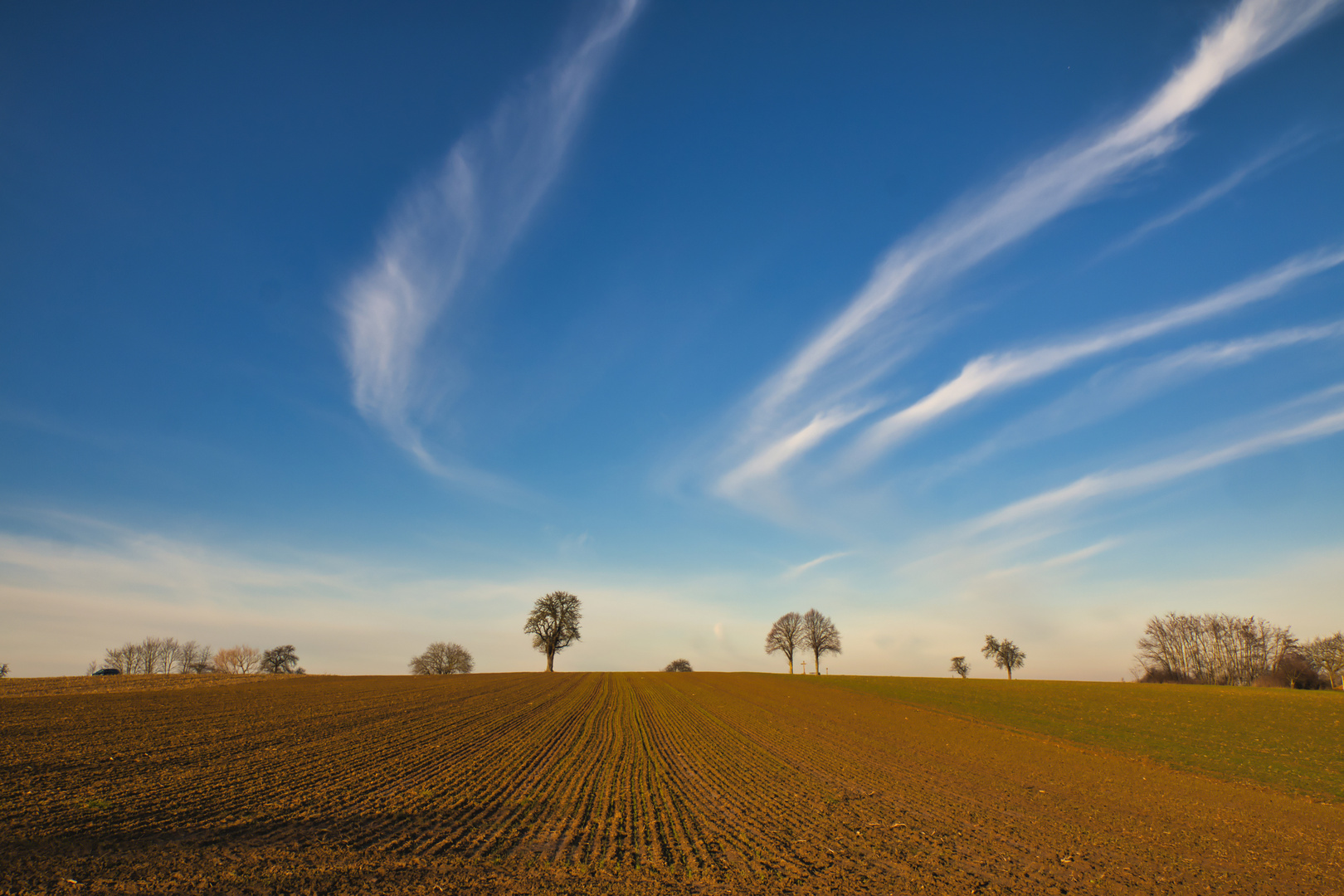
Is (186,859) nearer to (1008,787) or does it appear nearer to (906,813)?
(906,813)

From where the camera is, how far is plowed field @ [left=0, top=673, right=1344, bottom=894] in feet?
29.0

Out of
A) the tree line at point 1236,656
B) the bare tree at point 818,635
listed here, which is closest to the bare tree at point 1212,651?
the tree line at point 1236,656

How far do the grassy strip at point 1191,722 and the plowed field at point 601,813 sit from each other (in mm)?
1617

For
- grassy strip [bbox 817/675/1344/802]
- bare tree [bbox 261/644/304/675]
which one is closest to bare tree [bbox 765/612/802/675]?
grassy strip [bbox 817/675/1344/802]

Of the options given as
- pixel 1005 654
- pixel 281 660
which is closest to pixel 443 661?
pixel 281 660

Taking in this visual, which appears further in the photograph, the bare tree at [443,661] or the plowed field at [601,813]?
the bare tree at [443,661]

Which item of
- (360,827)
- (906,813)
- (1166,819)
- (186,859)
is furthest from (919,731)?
(186,859)

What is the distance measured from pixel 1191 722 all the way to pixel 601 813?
35472 millimetres

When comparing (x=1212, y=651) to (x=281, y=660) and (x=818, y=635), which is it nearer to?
(x=818, y=635)

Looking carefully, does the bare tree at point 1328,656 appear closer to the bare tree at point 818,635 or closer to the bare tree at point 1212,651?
the bare tree at point 1212,651

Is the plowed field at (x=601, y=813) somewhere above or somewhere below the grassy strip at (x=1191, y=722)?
above

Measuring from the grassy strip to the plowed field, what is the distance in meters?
1.62

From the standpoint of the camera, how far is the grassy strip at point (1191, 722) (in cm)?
2077

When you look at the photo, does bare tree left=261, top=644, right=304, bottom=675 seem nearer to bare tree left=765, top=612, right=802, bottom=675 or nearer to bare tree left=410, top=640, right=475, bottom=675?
bare tree left=410, top=640, right=475, bottom=675
